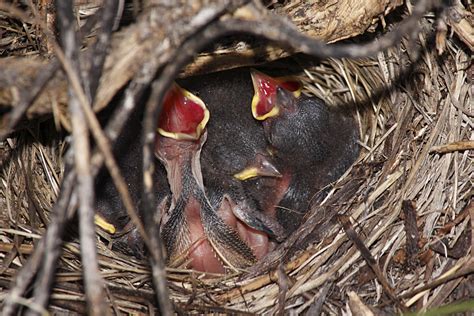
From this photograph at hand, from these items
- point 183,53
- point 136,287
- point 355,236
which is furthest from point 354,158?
point 183,53

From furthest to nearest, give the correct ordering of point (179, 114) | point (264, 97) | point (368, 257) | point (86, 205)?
point (264, 97)
point (179, 114)
point (368, 257)
point (86, 205)

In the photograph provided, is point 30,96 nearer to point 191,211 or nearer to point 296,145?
point 191,211

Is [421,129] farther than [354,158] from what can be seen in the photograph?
No

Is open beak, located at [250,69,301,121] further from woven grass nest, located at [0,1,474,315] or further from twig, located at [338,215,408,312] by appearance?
twig, located at [338,215,408,312]

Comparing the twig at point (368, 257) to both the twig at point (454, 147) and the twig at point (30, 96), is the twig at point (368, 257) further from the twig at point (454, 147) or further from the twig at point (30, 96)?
the twig at point (30, 96)

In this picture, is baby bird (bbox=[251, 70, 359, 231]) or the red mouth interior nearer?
the red mouth interior

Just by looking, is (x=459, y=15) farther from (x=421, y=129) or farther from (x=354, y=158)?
(x=354, y=158)

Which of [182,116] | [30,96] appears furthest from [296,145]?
[30,96]

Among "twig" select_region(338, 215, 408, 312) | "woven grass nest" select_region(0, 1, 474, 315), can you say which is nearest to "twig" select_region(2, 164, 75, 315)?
"woven grass nest" select_region(0, 1, 474, 315)
